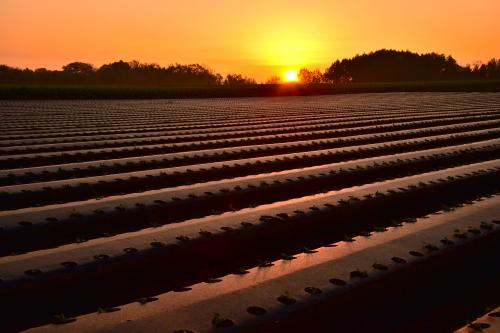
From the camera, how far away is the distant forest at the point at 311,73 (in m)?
59.9

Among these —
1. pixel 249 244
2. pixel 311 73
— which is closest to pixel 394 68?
pixel 311 73

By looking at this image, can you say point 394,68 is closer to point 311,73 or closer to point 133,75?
point 311,73

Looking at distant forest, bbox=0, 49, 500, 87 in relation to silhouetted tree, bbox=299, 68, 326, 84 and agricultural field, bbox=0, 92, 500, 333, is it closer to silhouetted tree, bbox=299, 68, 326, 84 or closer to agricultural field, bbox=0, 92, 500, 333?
silhouetted tree, bbox=299, 68, 326, 84

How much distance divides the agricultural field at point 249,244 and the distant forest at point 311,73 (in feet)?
181

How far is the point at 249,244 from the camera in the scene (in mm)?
2559

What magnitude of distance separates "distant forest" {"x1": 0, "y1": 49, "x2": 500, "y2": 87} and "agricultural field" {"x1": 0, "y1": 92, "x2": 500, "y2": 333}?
181 ft

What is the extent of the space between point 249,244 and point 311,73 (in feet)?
226

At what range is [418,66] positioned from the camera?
78.0 meters

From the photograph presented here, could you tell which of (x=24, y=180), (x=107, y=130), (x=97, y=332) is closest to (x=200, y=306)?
(x=97, y=332)

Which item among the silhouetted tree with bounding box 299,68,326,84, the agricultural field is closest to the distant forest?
the silhouetted tree with bounding box 299,68,326,84

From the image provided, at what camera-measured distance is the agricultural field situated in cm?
177

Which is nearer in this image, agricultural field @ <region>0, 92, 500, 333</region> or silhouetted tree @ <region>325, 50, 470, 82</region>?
agricultural field @ <region>0, 92, 500, 333</region>

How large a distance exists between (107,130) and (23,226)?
16.4ft

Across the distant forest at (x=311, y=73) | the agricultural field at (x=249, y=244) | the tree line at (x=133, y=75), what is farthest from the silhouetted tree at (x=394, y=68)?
the agricultural field at (x=249, y=244)
